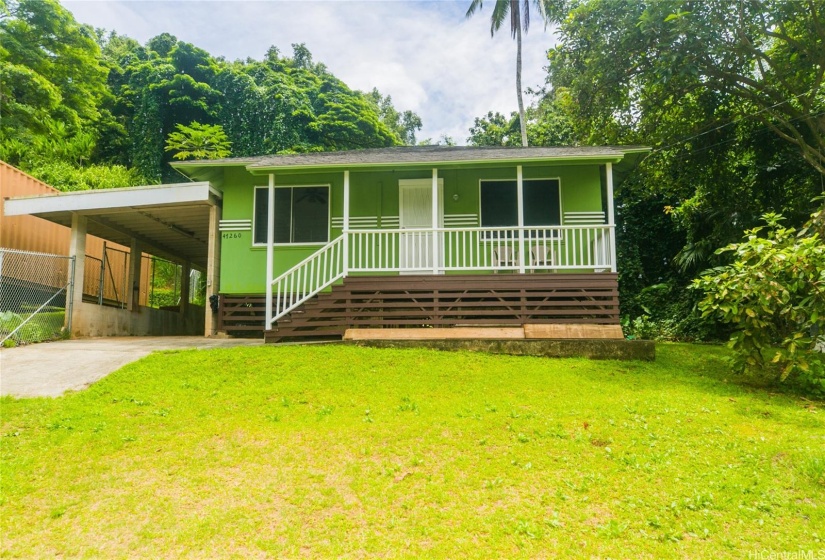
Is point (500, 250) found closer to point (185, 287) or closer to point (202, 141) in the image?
point (185, 287)

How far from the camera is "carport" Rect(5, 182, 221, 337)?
10320mm

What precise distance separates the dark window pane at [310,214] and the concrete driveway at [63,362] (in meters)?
2.49

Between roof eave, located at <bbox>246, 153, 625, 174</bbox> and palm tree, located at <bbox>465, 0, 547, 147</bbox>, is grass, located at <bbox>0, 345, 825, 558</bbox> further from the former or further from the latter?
palm tree, located at <bbox>465, 0, 547, 147</bbox>

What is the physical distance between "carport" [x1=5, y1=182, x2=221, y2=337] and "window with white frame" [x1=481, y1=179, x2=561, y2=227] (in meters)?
5.81

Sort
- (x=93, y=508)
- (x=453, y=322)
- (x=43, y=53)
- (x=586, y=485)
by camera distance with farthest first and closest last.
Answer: (x=43, y=53) < (x=453, y=322) < (x=586, y=485) < (x=93, y=508)

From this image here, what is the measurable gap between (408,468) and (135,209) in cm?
923

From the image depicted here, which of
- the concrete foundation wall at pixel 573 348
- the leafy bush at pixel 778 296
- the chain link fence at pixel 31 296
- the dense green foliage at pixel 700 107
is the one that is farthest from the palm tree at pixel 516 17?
the chain link fence at pixel 31 296

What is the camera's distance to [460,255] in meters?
10.2

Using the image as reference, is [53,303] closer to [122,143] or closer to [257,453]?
[257,453]

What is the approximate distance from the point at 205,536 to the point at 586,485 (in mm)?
2767

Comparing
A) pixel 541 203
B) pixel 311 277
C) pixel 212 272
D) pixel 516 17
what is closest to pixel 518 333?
pixel 541 203

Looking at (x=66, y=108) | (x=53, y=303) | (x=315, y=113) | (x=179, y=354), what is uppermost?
(x=315, y=113)

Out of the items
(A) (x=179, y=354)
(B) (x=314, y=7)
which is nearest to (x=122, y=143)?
(B) (x=314, y=7)

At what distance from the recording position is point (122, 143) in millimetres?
27906
